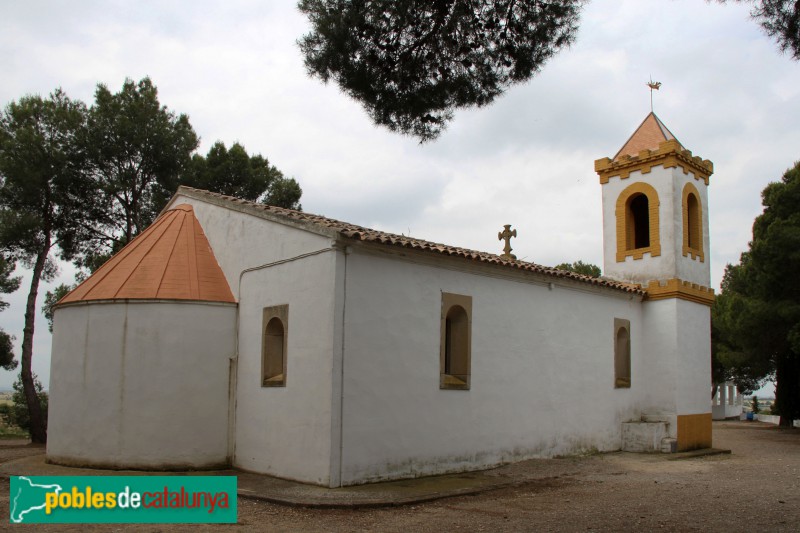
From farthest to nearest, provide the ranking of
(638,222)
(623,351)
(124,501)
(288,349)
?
(638,222) < (623,351) < (288,349) < (124,501)

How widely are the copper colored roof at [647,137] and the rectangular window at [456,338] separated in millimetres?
7630

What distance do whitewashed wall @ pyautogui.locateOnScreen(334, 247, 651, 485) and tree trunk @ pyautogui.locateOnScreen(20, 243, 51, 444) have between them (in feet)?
43.9

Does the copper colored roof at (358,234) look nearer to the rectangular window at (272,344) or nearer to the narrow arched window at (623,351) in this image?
the narrow arched window at (623,351)

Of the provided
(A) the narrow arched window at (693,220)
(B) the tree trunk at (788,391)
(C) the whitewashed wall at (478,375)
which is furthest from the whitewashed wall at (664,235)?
(B) the tree trunk at (788,391)

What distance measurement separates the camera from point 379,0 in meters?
7.73

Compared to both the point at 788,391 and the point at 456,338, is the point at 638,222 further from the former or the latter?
the point at 788,391

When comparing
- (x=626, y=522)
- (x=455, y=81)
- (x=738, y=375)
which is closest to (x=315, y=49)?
(x=455, y=81)

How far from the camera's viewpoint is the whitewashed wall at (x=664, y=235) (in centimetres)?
1531

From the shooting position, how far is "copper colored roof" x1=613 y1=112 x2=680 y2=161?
16.4 meters

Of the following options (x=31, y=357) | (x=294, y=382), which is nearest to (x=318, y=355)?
(x=294, y=382)

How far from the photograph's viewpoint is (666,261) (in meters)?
15.3

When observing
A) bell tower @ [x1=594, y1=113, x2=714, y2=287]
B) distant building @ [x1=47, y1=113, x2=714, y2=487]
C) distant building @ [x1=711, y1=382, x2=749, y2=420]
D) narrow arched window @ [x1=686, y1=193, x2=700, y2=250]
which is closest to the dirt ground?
distant building @ [x1=47, y1=113, x2=714, y2=487]

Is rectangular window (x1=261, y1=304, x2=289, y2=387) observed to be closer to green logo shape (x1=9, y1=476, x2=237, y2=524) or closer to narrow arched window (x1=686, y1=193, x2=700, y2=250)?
green logo shape (x1=9, y1=476, x2=237, y2=524)

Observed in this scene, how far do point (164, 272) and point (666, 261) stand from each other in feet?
35.5
